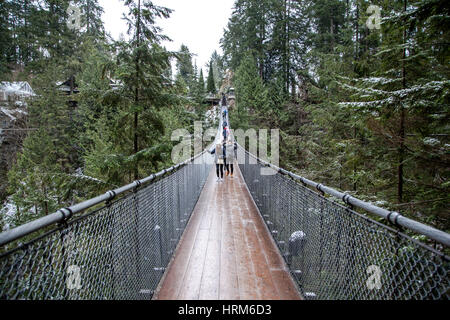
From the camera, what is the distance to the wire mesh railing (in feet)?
3.44

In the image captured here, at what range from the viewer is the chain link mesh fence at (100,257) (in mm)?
1000

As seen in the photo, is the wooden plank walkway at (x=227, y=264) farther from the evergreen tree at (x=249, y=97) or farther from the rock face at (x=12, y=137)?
the evergreen tree at (x=249, y=97)

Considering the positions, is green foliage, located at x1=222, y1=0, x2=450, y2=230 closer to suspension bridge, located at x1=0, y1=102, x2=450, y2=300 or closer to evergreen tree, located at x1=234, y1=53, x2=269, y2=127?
evergreen tree, located at x1=234, y1=53, x2=269, y2=127

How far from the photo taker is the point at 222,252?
10.2 feet

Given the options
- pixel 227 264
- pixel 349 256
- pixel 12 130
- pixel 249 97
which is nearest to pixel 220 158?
pixel 227 264

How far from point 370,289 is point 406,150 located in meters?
2.96

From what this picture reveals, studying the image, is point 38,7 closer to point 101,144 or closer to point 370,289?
point 101,144

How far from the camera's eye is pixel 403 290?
116 cm

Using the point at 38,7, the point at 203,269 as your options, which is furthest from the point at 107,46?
the point at 38,7

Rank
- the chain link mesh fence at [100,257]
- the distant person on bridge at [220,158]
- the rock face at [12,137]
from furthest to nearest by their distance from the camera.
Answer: the rock face at [12,137]
the distant person on bridge at [220,158]
the chain link mesh fence at [100,257]

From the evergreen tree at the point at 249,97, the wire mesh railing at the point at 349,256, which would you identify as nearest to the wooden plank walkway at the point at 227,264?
the wire mesh railing at the point at 349,256

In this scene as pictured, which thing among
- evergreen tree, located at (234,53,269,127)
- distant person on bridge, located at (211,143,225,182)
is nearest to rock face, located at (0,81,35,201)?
distant person on bridge, located at (211,143,225,182)

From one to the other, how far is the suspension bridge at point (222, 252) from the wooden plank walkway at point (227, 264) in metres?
0.01

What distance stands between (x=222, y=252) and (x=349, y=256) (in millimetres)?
1816
